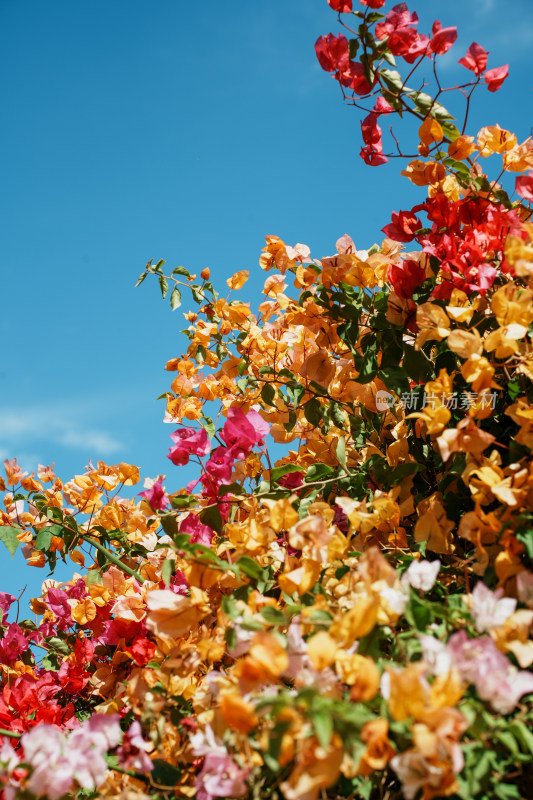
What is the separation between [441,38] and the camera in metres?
1.19

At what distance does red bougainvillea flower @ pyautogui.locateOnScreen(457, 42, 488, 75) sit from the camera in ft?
3.97

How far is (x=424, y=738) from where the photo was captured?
576mm

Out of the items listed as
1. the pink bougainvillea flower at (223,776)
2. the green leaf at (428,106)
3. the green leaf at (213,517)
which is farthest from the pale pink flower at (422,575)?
the green leaf at (428,106)

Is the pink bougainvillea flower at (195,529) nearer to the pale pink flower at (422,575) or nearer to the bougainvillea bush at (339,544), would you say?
the bougainvillea bush at (339,544)

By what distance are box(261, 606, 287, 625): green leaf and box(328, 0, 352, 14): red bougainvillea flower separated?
102 cm

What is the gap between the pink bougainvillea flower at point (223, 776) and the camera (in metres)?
→ 0.69

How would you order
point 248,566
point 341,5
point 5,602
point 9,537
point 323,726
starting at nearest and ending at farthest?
point 323,726
point 248,566
point 341,5
point 9,537
point 5,602

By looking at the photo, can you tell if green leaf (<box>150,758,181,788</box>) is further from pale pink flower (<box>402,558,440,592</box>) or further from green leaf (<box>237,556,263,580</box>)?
pale pink flower (<box>402,558,440,592</box>)

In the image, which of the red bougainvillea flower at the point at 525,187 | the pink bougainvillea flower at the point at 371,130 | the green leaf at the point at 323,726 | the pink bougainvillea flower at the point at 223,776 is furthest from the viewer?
the pink bougainvillea flower at the point at 371,130

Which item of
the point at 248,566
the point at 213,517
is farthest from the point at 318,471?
the point at 248,566

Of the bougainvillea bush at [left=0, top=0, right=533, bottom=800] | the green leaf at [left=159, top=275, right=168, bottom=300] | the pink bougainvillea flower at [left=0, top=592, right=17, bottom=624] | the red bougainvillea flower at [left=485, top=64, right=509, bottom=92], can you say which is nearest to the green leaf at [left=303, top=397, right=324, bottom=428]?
the bougainvillea bush at [left=0, top=0, right=533, bottom=800]

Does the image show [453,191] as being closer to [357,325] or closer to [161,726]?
[357,325]

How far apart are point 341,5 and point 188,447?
2.72 ft

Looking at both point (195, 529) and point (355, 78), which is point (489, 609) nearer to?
point (195, 529)
